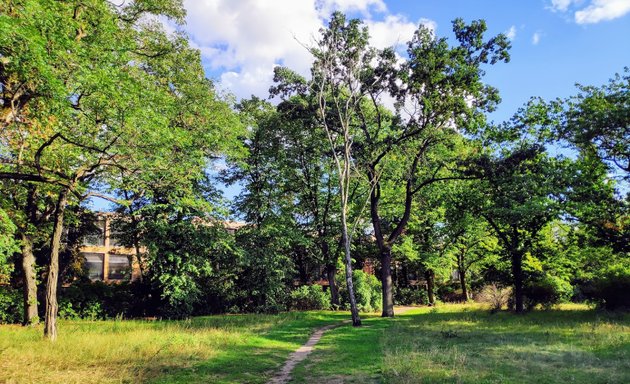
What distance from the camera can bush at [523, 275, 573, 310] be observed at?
2594 cm

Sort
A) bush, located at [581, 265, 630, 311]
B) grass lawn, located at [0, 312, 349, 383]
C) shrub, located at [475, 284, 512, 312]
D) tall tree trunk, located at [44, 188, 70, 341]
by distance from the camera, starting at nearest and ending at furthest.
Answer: grass lawn, located at [0, 312, 349, 383] < tall tree trunk, located at [44, 188, 70, 341] < bush, located at [581, 265, 630, 311] < shrub, located at [475, 284, 512, 312]

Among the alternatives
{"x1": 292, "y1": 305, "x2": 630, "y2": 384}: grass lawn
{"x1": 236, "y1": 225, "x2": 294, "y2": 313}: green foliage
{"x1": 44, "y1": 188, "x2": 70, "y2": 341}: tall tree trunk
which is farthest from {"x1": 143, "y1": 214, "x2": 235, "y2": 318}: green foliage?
{"x1": 292, "y1": 305, "x2": 630, "y2": 384}: grass lawn

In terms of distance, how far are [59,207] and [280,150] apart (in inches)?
819

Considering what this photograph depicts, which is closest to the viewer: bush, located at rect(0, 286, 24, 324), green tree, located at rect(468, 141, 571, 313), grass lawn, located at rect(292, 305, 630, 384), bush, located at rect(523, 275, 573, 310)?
grass lawn, located at rect(292, 305, 630, 384)

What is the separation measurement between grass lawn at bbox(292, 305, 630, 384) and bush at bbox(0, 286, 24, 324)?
→ 61.7 feet

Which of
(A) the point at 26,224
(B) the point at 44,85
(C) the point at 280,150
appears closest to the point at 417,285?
(C) the point at 280,150

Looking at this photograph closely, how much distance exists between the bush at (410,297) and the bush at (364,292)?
4.92 meters

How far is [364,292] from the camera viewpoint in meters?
37.7

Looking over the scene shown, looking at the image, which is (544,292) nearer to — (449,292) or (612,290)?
(612,290)

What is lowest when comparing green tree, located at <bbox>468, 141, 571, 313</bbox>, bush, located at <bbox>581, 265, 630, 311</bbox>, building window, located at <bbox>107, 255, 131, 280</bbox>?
bush, located at <bbox>581, 265, 630, 311</bbox>

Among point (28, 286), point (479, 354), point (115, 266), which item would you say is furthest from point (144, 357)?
point (115, 266)

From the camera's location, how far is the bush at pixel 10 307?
23.5m

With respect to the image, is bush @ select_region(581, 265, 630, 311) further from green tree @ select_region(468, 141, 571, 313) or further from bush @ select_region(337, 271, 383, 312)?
bush @ select_region(337, 271, 383, 312)

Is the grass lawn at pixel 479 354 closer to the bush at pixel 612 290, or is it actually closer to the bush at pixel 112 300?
the bush at pixel 612 290
